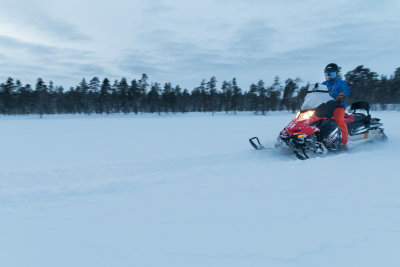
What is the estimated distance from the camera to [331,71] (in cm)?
553

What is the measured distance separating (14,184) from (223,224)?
3.31 metres

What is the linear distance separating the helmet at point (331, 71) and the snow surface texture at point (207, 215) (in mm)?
1980

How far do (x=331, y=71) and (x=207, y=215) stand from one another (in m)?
4.68

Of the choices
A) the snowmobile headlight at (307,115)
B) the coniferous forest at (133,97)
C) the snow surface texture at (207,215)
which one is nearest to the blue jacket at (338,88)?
the snowmobile headlight at (307,115)

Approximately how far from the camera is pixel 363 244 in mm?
1854

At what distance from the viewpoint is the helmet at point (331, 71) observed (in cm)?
552

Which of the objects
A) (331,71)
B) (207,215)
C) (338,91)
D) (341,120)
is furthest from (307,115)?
A: (207,215)

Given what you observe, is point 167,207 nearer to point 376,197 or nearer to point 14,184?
point 376,197

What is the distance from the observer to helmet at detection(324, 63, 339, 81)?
552 cm

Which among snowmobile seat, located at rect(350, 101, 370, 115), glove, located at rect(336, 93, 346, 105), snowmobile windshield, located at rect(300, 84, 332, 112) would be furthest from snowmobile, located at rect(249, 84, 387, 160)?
snowmobile seat, located at rect(350, 101, 370, 115)

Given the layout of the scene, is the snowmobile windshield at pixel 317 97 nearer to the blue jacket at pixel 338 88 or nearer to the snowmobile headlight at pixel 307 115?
the snowmobile headlight at pixel 307 115

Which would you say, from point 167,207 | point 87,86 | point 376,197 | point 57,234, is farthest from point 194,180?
point 87,86

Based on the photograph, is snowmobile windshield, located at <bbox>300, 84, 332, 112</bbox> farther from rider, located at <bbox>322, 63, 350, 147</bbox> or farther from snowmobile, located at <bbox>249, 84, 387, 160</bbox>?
rider, located at <bbox>322, 63, 350, 147</bbox>

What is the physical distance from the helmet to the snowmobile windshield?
0.40 metres
